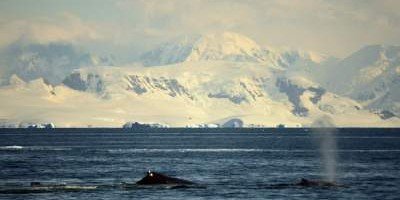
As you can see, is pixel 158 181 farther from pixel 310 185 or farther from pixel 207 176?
pixel 207 176

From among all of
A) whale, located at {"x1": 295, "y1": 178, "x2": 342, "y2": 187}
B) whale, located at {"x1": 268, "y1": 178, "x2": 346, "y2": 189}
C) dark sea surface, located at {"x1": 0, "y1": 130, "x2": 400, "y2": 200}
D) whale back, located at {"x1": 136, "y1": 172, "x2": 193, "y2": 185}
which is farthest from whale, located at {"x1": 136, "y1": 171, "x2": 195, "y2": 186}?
whale, located at {"x1": 295, "y1": 178, "x2": 342, "y2": 187}

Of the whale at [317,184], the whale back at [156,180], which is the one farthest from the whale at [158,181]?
the whale at [317,184]

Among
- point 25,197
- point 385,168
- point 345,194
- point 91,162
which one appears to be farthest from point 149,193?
point 91,162

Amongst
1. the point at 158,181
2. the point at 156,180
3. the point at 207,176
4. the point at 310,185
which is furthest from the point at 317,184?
the point at 207,176

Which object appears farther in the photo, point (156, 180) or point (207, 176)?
point (207, 176)

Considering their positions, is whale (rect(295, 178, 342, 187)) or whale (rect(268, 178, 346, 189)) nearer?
whale (rect(268, 178, 346, 189))

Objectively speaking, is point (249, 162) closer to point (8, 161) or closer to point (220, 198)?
point (8, 161)

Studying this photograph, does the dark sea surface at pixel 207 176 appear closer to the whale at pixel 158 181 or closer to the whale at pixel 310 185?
the whale at pixel 310 185

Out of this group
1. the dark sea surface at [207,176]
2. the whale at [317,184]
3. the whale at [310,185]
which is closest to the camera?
the dark sea surface at [207,176]

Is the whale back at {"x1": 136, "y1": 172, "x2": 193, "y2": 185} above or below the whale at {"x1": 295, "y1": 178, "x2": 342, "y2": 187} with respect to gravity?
above

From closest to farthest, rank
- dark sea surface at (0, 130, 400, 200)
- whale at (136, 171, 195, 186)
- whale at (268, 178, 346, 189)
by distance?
dark sea surface at (0, 130, 400, 200), whale at (268, 178, 346, 189), whale at (136, 171, 195, 186)

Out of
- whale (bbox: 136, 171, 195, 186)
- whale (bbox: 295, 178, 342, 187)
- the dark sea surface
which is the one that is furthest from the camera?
whale (bbox: 136, 171, 195, 186)

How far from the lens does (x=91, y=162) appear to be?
185 m

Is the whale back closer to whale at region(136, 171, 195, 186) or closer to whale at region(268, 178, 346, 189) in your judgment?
whale at region(136, 171, 195, 186)
